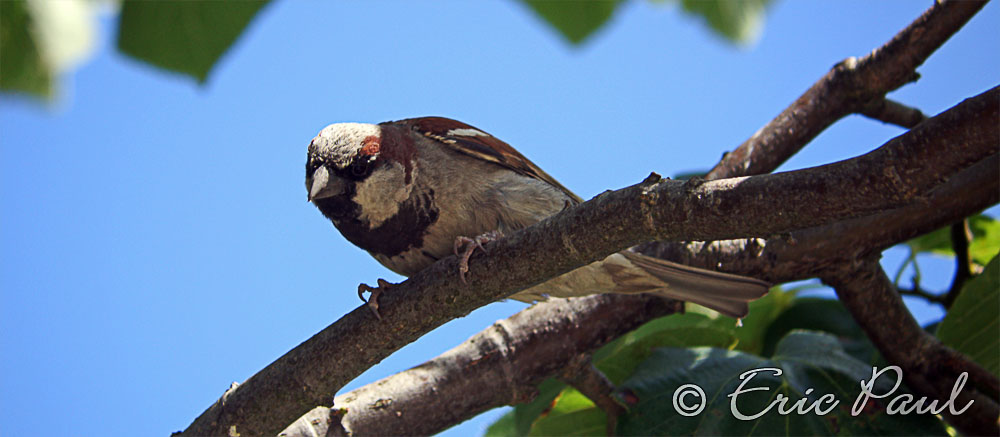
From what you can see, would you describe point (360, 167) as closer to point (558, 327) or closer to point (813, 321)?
point (558, 327)

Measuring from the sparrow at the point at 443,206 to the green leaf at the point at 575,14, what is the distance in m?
1.52

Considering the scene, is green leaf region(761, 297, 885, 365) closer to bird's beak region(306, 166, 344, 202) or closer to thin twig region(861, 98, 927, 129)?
thin twig region(861, 98, 927, 129)

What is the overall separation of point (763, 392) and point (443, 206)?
1444 millimetres

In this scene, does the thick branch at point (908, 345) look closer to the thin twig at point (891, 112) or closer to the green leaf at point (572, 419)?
the thin twig at point (891, 112)

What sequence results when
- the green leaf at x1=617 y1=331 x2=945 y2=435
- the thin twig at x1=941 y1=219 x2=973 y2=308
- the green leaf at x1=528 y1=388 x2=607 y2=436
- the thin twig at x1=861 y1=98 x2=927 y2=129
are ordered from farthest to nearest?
the thin twig at x1=861 y1=98 x2=927 y2=129
the thin twig at x1=941 y1=219 x2=973 y2=308
the green leaf at x1=528 y1=388 x2=607 y2=436
the green leaf at x1=617 y1=331 x2=945 y2=435

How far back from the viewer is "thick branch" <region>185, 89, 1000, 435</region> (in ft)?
5.50

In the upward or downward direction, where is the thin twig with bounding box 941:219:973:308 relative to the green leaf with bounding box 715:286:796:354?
downward

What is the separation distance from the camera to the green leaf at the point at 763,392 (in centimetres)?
287

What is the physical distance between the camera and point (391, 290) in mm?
2416

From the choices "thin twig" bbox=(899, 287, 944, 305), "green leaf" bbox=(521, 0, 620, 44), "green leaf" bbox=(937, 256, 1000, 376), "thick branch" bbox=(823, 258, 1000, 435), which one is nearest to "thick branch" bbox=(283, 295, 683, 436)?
"thick branch" bbox=(823, 258, 1000, 435)

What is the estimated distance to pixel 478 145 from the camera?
317cm

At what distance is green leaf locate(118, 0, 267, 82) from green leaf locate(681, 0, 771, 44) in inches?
34.5

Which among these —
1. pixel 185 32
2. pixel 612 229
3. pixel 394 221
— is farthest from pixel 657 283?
pixel 185 32

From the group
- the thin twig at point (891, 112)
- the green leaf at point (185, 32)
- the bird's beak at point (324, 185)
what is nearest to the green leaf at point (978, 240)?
the thin twig at point (891, 112)
